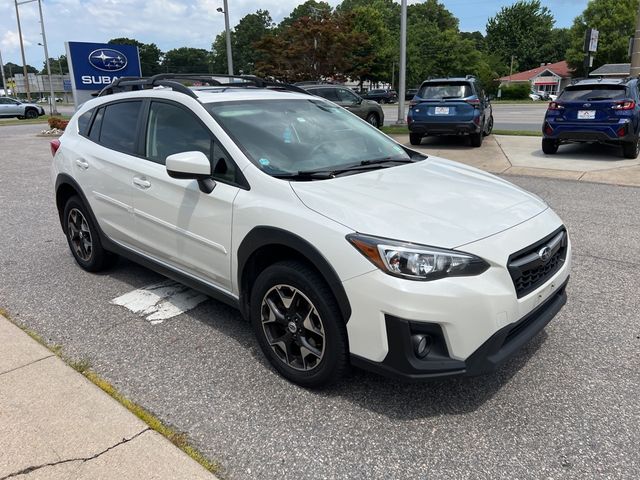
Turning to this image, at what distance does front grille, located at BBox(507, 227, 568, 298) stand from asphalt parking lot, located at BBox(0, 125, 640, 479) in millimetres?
652

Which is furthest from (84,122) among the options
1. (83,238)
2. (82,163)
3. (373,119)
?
(373,119)

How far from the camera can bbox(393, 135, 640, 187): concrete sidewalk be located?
31.2 feet

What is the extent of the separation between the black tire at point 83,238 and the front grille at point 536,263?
3550 mm

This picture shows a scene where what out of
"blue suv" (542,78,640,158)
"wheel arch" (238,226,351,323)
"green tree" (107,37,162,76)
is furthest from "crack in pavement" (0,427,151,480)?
"green tree" (107,37,162,76)

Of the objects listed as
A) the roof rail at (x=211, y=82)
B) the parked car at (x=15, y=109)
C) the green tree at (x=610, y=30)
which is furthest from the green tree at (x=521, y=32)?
the roof rail at (x=211, y=82)

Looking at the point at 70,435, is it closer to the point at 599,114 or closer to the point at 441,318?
the point at 441,318

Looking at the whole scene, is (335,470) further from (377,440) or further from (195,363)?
(195,363)

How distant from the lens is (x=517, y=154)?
1193cm

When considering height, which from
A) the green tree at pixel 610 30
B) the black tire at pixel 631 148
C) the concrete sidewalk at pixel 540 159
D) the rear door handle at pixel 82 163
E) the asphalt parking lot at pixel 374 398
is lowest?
the asphalt parking lot at pixel 374 398

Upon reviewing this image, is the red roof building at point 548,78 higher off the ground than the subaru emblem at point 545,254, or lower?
higher

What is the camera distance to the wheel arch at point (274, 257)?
2.58 m

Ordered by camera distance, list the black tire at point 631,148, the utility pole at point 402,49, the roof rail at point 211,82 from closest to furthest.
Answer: the roof rail at point 211,82
the black tire at point 631,148
the utility pole at point 402,49

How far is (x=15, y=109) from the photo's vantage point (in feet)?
121

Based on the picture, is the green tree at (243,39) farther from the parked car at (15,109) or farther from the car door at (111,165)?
the car door at (111,165)
